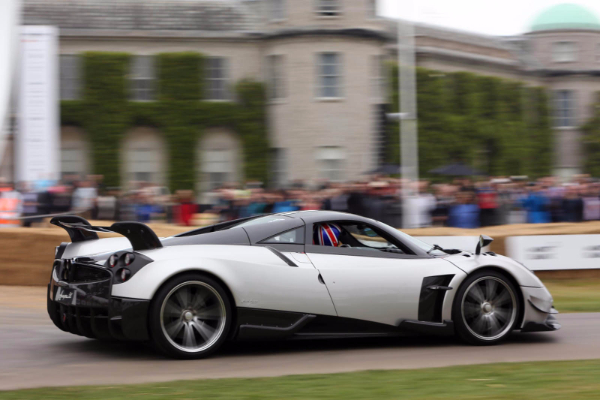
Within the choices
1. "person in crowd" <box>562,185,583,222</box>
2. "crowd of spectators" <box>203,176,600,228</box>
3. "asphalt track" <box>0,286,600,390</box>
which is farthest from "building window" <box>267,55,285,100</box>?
"asphalt track" <box>0,286,600,390</box>

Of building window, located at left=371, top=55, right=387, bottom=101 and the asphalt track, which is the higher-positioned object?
building window, located at left=371, top=55, right=387, bottom=101

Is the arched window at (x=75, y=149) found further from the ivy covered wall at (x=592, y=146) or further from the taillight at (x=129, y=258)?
the ivy covered wall at (x=592, y=146)

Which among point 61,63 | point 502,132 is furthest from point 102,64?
point 502,132

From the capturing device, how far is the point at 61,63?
31.0m

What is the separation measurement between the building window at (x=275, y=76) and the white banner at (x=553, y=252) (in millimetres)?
18346

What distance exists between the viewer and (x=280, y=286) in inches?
271

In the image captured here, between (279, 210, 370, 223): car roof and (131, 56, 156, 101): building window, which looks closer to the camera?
(279, 210, 370, 223): car roof

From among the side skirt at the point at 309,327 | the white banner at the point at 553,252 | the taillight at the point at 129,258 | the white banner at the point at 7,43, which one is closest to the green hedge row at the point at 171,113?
the white banner at the point at 7,43

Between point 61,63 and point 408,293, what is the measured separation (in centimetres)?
2635

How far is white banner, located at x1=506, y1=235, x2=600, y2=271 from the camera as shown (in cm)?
1387

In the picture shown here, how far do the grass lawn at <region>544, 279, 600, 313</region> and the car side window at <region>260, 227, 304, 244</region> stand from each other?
16.3 ft

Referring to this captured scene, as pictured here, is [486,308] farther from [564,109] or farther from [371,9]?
[564,109]

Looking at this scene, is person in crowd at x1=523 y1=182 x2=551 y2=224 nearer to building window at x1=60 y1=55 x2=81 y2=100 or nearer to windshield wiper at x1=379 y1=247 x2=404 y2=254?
windshield wiper at x1=379 y1=247 x2=404 y2=254

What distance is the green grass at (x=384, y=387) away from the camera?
5363mm
